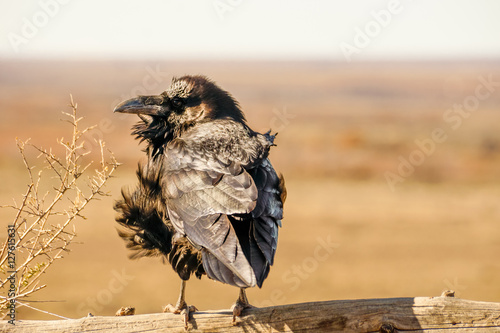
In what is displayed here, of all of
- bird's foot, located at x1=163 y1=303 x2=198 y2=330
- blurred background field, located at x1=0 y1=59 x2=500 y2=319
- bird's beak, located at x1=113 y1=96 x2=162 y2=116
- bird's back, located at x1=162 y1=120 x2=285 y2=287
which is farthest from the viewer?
blurred background field, located at x1=0 y1=59 x2=500 y2=319

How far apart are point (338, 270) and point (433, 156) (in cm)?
1545

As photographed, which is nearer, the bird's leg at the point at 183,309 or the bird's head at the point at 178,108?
the bird's leg at the point at 183,309

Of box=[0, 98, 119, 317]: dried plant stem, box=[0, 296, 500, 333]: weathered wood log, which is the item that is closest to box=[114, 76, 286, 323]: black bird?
box=[0, 296, 500, 333]: weathered wood log

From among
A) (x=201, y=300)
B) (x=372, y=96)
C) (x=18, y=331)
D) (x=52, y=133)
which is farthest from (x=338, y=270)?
(x=372, y=96)

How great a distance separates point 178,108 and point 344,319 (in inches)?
82.3

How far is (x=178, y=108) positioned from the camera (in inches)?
194

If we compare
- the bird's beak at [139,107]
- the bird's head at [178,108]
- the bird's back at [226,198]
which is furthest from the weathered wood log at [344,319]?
the bird's beak at [139,107]

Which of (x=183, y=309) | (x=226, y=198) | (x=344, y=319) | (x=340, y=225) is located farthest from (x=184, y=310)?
(x=340, y=225)

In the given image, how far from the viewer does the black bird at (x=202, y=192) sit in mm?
3730

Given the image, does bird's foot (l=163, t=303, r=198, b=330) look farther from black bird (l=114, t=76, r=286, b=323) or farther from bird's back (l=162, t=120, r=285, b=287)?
bird's back (l=162, t=120, r=285, b=287)

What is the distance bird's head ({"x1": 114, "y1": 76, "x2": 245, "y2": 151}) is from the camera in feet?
15.8

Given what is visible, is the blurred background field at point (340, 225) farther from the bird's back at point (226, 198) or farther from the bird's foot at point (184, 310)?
the bird's foot at point (184, 310)

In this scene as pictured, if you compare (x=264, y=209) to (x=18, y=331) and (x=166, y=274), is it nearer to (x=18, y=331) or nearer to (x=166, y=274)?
(x=18, y=331)

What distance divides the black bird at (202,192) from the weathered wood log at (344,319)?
0.12 metres
